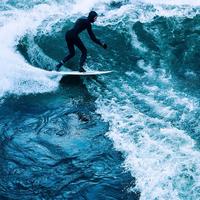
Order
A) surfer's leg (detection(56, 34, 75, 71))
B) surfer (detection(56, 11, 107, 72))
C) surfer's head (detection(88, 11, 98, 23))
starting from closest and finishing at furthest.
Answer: surfer's head (detection(88, 11, 98, 23)) → surfer (detection(56, 11, 107, 72)) → surfer's leg (detection(56, 34, 75, 71))

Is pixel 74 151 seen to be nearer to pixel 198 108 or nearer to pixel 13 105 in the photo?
pixel 13 105

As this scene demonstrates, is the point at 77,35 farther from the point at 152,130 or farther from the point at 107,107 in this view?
the point at 152,130

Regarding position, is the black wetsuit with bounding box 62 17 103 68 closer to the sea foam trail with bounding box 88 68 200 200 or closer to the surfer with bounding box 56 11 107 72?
the surfer with bounding box 56 11 107 72

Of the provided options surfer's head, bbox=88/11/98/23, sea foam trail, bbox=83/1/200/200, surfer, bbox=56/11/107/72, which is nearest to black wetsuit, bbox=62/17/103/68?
surfer, bbox=56/11/107/72

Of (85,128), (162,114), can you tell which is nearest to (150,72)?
(162,114)

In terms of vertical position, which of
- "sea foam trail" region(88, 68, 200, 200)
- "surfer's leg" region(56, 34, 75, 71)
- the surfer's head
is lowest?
"sea foam trail" region(88, 68, 200, 200)

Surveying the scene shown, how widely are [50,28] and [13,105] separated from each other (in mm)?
4468

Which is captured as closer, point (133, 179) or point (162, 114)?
point (133, 179)

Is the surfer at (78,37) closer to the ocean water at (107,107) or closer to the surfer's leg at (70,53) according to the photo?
the surfer's leg at (70,53)

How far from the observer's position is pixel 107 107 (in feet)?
34.3

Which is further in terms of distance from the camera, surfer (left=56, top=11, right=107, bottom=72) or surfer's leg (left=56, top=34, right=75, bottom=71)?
surfer's leg (left=56, top=34, right=75, bottom=71)

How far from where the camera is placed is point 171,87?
11.2 metres

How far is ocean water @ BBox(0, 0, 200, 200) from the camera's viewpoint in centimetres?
823

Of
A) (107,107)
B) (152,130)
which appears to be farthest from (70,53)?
(152,130)
